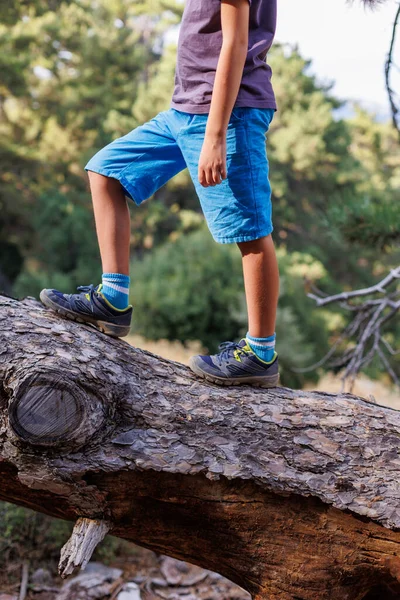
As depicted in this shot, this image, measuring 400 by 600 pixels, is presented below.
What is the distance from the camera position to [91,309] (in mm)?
1842

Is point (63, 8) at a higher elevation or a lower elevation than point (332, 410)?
higher

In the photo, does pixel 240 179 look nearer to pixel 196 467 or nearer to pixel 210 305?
pixel 196 467

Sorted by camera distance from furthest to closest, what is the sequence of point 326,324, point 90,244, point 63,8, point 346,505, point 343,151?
point 343,151 → point 63,8 → point 90,244 → point 326,324 → point 346,505

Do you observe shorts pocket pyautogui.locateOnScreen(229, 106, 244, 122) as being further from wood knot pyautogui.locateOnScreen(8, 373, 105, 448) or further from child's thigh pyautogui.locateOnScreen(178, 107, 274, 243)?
wood knot pyautogui.locateOnScreen(8, 373, 105, 448)

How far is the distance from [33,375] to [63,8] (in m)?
16.4

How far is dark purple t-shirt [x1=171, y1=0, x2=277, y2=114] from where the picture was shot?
1.70m

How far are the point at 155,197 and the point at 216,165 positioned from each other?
628 inches

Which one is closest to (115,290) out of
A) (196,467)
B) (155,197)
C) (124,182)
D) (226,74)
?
(124,182)

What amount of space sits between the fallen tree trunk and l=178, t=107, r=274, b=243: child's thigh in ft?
1.51

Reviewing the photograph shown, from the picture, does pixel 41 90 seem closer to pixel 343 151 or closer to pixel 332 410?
pixel 343 151

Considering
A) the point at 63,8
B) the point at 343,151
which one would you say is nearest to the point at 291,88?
the point at 343,151

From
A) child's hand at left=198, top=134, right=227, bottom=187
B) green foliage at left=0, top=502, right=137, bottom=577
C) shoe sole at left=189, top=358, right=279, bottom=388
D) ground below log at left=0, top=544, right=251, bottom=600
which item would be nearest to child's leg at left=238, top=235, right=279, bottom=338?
shoe sole at left=189, top=358, right=279, bottom=388

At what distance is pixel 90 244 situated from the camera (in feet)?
45.7

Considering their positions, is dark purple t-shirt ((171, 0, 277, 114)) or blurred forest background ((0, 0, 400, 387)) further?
blurred forest background ((0, 0, 400, 387))
